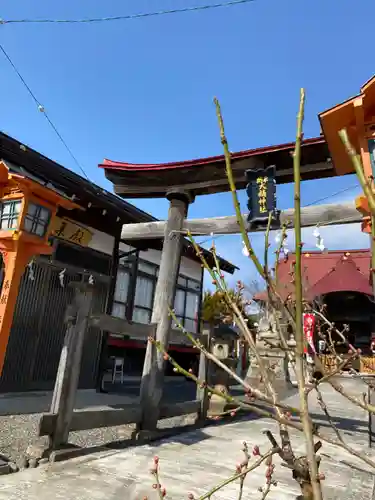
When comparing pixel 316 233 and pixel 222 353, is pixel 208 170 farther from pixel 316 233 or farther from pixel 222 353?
pixel 222 353

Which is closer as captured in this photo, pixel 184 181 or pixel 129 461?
pixel 129 461

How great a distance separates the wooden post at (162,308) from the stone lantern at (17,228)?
1.95 metres

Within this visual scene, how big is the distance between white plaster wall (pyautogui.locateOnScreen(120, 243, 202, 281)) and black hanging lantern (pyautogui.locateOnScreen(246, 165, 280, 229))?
610 centimetres

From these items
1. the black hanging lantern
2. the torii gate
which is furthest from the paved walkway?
the black hanging lantern

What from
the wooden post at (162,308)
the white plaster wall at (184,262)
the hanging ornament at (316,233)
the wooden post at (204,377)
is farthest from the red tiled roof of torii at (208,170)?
the white plaster wall at (184,262)

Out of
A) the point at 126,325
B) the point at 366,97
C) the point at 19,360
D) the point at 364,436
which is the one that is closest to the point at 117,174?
the point at 126,325

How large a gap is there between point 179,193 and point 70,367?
13.2 ft

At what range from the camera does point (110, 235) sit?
36.4 ft

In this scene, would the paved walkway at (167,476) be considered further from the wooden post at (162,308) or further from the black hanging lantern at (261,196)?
the black hanging lantern at (261,196)

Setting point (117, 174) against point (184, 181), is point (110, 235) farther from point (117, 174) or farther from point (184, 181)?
point (184, 181)

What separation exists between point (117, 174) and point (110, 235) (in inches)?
143

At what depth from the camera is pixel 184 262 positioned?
50.7ft

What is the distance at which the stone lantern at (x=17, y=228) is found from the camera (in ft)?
14.1

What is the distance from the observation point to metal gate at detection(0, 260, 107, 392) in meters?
8.22
